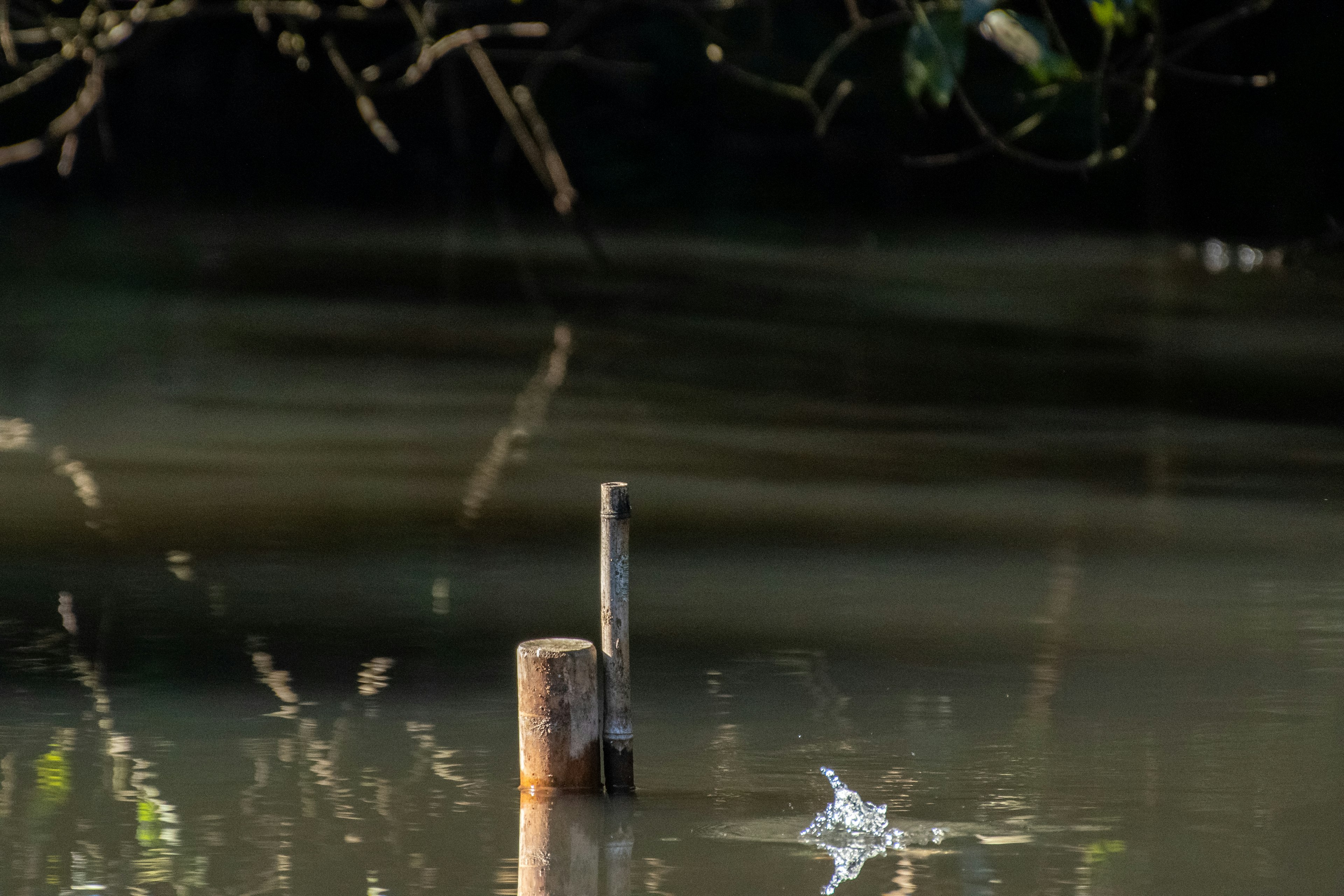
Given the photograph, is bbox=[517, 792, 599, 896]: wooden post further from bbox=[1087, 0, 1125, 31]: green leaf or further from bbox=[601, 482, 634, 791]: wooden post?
bbox=[1087, 0, 1125, 31]: green leaf

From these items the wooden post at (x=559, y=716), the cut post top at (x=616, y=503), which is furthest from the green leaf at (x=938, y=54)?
the wooden post at (x=559, y=716)

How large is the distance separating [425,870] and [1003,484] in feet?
22.9

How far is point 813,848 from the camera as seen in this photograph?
7105 millimetres

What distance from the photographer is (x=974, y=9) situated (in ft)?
20.1

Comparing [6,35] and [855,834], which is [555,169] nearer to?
[855,834]

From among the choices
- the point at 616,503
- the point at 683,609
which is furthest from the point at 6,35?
the point at 616,503

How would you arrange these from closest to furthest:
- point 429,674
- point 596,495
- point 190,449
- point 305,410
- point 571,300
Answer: point 429,674 → point 596,495 → point 190,449 → point 305,410 → point 571,300

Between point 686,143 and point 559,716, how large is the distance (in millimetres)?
29519

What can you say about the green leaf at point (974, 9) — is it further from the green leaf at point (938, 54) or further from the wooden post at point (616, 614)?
the wooden post at point (616, 614)

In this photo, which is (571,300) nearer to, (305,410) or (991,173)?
(305,410)

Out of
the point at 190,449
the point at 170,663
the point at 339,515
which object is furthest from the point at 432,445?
the point at 170,663

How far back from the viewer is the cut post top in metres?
7.22

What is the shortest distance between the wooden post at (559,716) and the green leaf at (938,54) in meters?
1.63

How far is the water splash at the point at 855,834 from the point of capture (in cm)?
703
